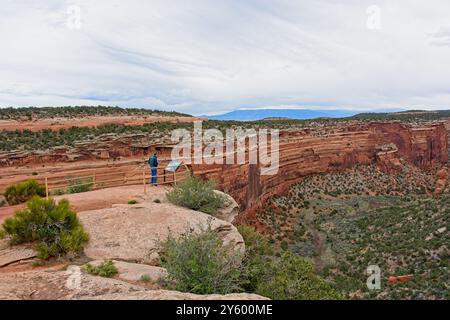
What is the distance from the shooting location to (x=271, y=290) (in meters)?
9.20

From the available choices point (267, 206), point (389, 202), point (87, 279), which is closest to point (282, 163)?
point (267, 206)

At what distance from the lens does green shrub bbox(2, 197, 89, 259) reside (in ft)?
28.9

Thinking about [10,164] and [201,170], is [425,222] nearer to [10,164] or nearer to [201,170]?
[201,170]

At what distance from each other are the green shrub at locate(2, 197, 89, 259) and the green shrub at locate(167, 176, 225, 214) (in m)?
4.51

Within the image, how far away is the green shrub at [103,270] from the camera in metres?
7.50

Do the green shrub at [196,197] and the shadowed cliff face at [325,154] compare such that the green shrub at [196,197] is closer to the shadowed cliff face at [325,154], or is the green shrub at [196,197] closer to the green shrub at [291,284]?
the green shrub at [291,284]

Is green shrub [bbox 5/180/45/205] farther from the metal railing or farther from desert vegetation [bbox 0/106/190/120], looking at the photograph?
desert vegetation [bbox 0/106/190/120]

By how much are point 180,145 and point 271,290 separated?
53.4 ft

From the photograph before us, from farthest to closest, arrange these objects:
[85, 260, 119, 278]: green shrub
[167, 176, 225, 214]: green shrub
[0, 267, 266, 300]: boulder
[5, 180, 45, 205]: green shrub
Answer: [5, 180, 45, 205]: green shrub < [167, 176, 225, 214]: green shrub < [85, 260, 119, 278]: green shrub < [0, 267, 266, 300]: boulder

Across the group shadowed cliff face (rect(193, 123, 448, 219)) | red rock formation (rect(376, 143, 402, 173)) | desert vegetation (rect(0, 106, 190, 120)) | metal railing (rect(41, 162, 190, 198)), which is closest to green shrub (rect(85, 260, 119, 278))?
metal railing (rect(41, 162, 190, 198))

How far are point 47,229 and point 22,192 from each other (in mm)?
7161

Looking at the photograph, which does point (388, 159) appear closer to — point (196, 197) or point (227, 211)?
point (227, 211)
